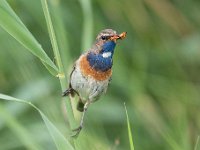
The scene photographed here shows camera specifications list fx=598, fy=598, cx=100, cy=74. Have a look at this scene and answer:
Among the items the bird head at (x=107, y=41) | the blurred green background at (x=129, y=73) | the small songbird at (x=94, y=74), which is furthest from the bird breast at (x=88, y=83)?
the blurred green background at (x=129, y=73)

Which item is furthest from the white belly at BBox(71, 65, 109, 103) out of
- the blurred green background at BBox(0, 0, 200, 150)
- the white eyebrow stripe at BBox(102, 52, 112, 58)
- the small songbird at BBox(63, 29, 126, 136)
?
the blurred green background at BBox(0, 0, 200, 150)

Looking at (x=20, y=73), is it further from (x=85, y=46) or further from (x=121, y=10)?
(x=121, y=10)

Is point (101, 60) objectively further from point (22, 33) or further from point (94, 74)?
point (22, 33)

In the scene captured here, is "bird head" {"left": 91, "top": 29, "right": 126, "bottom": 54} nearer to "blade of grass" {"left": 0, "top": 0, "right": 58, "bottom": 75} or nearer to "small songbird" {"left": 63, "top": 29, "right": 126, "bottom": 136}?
"small songbird" {"left": 63, "top": 29, "right": 126, "bottom": 136}

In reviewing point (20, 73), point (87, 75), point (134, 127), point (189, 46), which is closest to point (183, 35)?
point (189, 46)

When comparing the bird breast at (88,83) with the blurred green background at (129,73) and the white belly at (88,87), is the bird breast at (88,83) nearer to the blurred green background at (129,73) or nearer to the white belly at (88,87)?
the white belly at (88,87)

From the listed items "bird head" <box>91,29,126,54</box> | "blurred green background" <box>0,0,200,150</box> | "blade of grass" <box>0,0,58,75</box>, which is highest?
"blade of grass" <box>0,0,58,75</box>

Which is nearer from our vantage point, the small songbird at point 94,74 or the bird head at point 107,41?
the bird head at point 107,41
